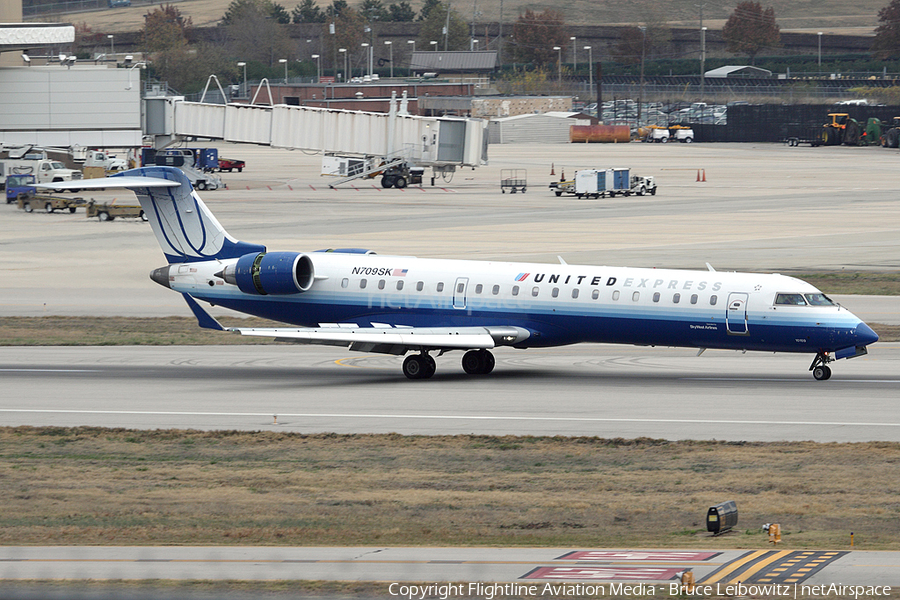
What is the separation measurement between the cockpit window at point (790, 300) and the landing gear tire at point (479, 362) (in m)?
8.42

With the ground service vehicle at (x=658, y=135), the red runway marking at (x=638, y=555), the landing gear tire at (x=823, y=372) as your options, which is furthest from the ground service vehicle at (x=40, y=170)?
the ground service vehicle at (x=658, y=135)

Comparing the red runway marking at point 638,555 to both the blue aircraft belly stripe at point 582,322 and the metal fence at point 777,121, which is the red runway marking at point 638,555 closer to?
the blue aircraft belly stripe at point 582,322

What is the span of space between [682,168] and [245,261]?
91.3 m

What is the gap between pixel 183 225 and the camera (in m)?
37.4

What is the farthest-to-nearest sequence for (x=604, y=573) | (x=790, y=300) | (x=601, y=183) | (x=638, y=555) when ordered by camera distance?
1. (x=601, y=183)
2. (x=790, y=300)
3. (x=638, y=555)
4. (x=604, y=573)

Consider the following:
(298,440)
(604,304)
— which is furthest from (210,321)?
(604,304)

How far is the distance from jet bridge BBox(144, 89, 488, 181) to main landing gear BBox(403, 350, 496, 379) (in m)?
66.1

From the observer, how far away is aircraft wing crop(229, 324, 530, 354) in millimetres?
32156

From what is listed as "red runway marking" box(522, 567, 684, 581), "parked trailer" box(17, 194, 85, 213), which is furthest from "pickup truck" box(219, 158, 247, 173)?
"red runway marking" box(522, 567, 684, 581)

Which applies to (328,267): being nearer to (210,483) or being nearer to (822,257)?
(210,483)

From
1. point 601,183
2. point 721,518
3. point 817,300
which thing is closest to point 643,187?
point 601,183

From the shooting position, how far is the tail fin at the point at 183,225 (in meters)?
37.3

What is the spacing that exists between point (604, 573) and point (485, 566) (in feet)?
4.93

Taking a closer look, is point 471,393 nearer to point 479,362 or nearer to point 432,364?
point 432,364
